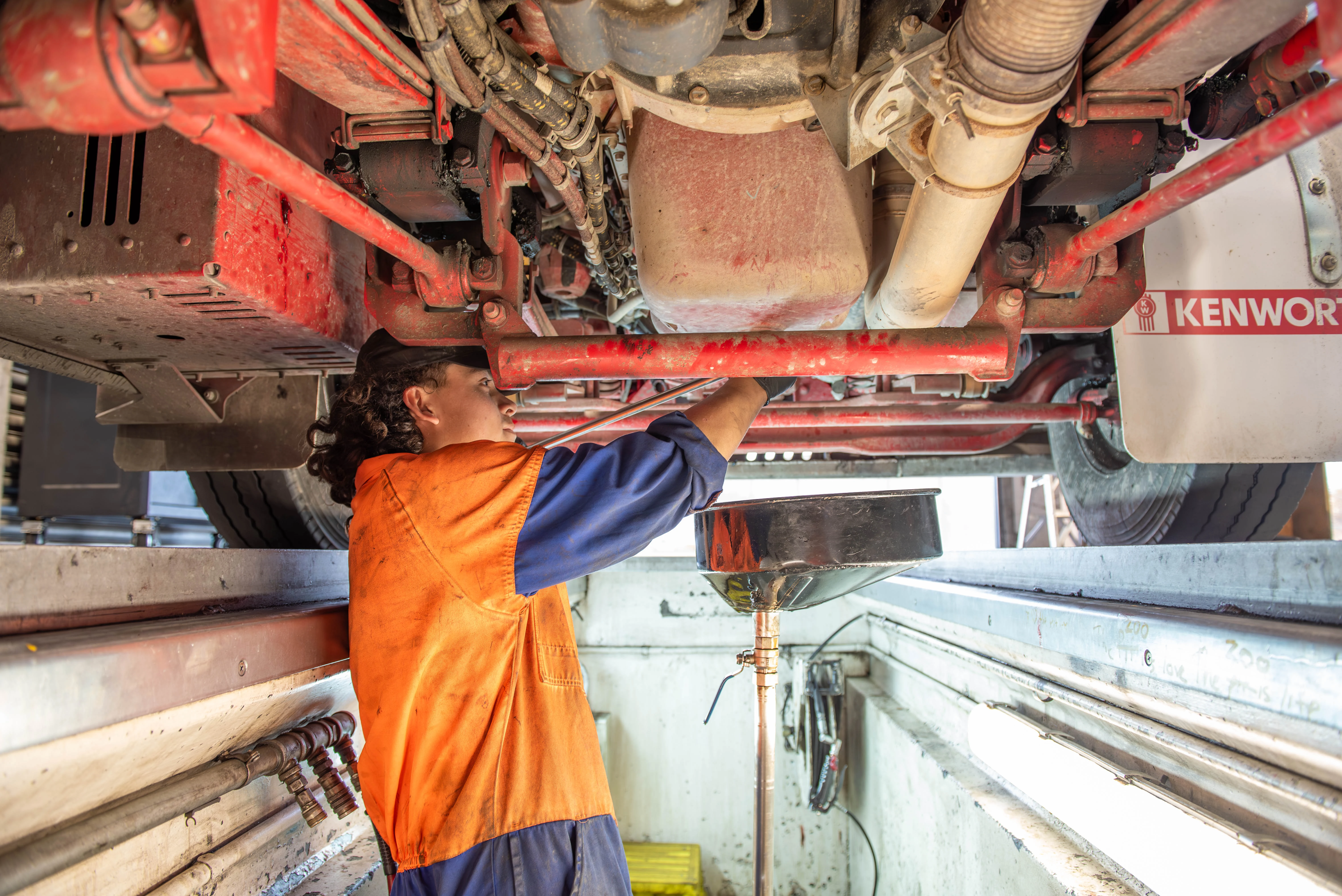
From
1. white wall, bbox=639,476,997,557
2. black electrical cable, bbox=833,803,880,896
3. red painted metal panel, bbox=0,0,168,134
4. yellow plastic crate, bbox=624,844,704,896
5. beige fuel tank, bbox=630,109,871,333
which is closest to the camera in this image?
red painted metal panel, bbox=0,0,168,134

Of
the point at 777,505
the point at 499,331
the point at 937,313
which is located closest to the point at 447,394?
the point at 499,331

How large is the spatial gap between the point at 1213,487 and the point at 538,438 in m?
2.17

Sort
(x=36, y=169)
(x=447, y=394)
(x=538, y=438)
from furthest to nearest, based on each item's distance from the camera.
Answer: (x=538, y=438), (x=447, y=394), (x=36, y=169)

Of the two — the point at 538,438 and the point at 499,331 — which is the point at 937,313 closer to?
the point at 499,331

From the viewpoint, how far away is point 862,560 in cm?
108

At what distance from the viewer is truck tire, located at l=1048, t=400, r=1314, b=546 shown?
5.61 ft

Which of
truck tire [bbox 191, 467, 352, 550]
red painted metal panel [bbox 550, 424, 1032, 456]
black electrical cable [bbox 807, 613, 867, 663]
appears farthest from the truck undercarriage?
A: black electrical cable [bbox 807, 613, 867, 663]

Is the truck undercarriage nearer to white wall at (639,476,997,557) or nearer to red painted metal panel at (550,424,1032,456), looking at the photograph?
red painted metal panel at (550,424,1032,456)

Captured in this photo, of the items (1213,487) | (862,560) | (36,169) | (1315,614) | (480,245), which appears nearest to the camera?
(1315,614)

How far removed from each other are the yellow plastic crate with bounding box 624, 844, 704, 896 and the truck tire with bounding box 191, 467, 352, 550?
78.5 inches

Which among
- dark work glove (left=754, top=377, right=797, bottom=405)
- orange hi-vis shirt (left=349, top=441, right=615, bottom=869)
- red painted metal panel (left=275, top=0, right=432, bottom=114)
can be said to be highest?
red painted metal panel (left=275, top=0, right=432, bottom=114)

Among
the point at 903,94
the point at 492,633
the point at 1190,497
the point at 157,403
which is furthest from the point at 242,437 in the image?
the point at 1190,497

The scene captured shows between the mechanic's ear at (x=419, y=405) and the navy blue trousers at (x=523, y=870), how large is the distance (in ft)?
2.50

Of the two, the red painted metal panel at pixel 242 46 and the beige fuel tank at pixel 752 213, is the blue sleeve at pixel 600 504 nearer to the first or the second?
the beige fuel tank at pixel 752 213
